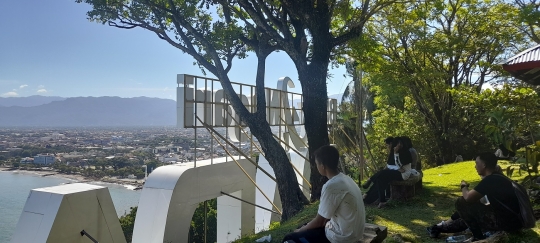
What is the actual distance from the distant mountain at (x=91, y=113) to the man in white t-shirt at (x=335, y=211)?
174 feet

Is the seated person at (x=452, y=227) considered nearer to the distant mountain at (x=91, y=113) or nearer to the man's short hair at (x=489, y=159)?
the man's short hair at (x=489, y=159)

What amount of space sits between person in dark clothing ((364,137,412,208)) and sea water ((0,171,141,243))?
6.62 metres

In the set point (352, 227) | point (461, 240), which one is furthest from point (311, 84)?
point (352, 227)

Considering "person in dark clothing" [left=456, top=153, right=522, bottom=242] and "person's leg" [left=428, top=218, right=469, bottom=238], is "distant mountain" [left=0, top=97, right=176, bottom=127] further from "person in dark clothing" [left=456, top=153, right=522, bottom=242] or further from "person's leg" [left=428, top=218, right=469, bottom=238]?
"person in dark clothing" [left=456, top=153, right=522, bottom=242]

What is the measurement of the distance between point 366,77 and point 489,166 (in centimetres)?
1247

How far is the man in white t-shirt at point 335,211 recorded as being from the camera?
346 centimetres

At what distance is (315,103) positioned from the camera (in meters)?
8.63

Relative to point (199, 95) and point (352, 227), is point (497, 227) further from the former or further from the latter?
point (199, 95)

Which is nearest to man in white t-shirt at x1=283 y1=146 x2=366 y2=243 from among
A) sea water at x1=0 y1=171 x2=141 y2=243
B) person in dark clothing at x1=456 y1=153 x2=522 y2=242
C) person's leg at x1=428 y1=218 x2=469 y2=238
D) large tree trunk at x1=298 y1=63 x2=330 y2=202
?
Result: person in dark clothing at x1=456 y1=153 x2=522 y2=242

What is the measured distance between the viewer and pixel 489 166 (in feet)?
14.4

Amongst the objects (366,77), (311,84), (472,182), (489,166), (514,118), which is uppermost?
(366,77)

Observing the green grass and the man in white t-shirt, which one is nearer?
the man in white t-shirt

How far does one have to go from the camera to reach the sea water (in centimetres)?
1489

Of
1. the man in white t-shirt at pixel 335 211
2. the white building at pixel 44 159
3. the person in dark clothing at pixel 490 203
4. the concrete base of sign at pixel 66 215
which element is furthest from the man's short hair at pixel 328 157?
the white building at pixel 44 159
